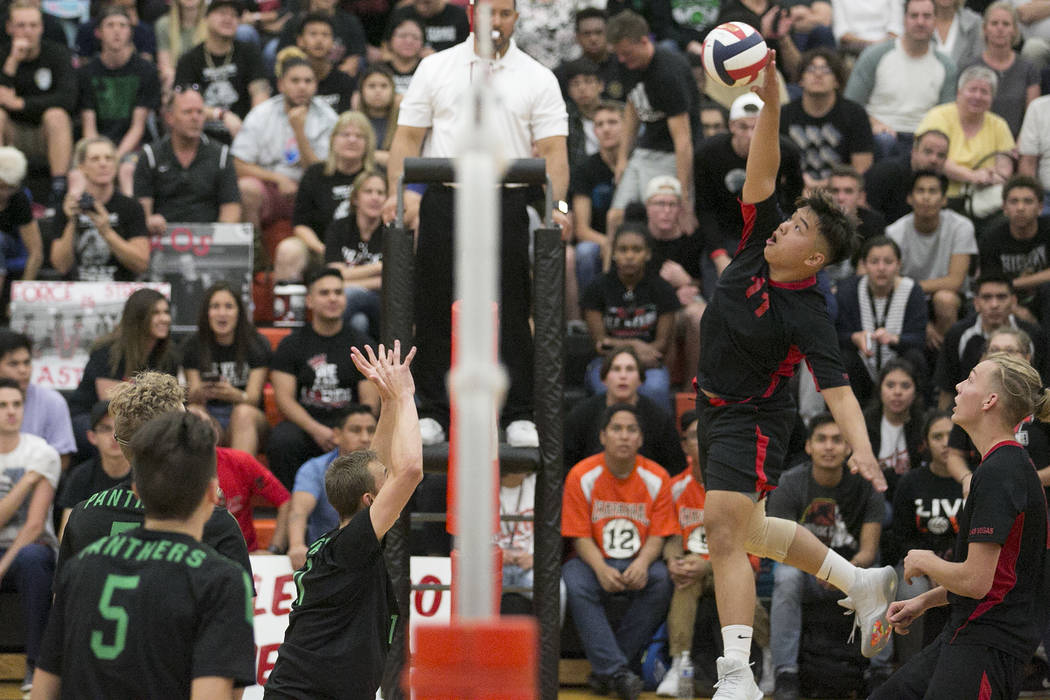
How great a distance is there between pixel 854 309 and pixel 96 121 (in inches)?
286

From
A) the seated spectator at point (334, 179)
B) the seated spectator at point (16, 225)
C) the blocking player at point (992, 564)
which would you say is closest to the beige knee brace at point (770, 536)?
the blocking player at point (992, 564)

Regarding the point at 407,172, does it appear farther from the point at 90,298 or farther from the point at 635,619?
the point at 90,298

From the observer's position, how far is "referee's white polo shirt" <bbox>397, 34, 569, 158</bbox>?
7.79 m

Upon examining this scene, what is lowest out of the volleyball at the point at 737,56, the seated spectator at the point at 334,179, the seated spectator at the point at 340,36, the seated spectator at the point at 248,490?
the seated spectator at the point at 248,490

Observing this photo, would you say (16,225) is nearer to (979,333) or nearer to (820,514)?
(820,514)

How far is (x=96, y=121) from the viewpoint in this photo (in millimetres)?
13188

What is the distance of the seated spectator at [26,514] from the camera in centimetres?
878

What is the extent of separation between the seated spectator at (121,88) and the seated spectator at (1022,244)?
25.2ft

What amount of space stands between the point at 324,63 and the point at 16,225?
3297 millimetres

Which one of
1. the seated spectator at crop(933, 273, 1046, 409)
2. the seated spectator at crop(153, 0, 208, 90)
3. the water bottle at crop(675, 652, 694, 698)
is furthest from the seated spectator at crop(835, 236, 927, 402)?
the seated spectator at crop(153, 0, 208, 90)

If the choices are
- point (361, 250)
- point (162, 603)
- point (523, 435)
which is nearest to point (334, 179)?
point (361, 250)

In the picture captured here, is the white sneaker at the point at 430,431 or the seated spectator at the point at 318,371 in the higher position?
the seated spectator at the point at 318,371

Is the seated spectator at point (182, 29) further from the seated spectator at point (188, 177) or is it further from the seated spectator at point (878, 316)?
the seated spectator at point (878, 316)

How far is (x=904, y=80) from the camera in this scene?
520 inches
